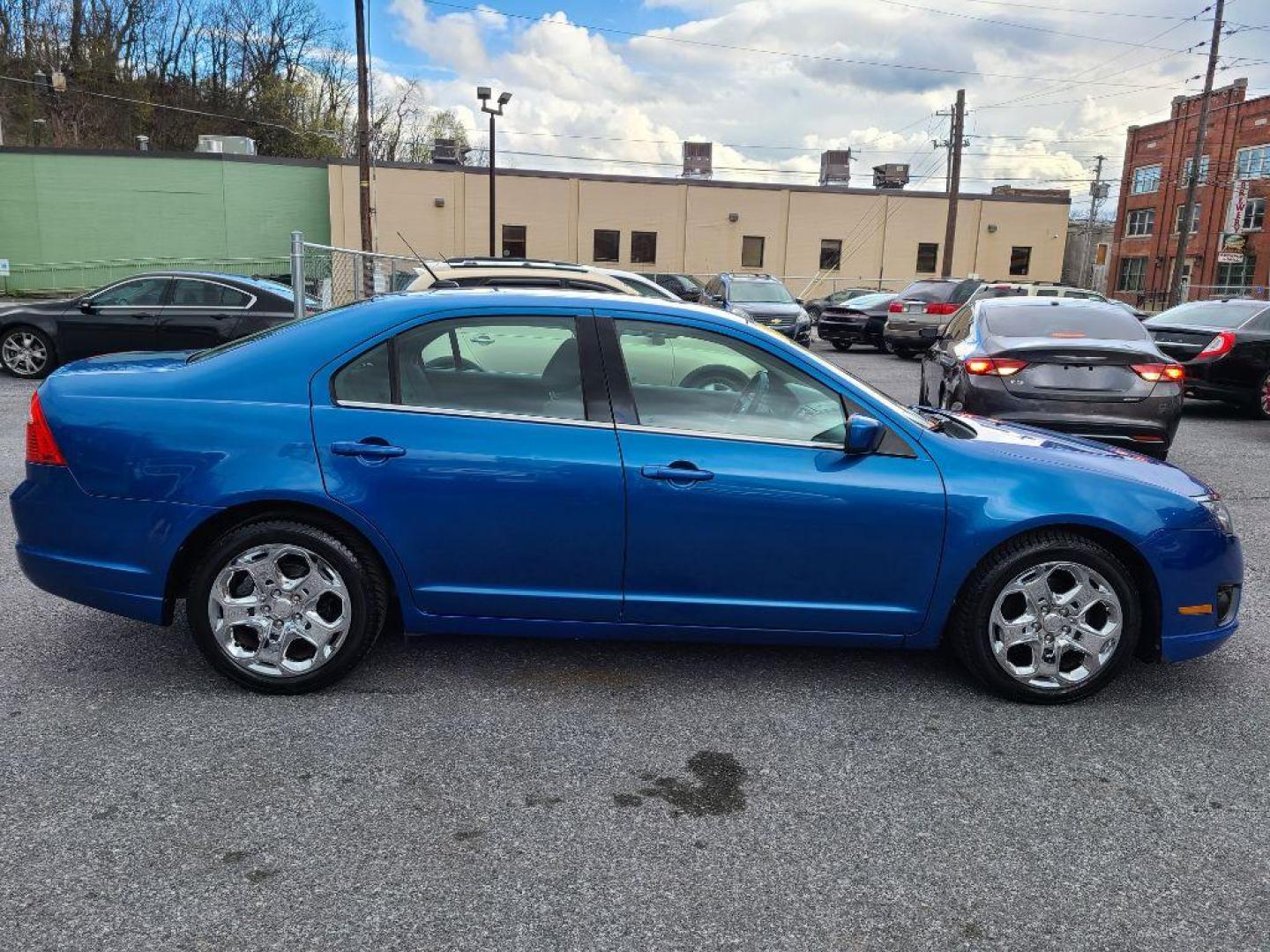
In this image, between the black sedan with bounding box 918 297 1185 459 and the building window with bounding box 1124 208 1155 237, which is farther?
the building window with bounding box 1124 208 1155 237

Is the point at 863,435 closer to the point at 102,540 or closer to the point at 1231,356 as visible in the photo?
the point at 102,540

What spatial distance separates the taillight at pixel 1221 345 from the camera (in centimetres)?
1167

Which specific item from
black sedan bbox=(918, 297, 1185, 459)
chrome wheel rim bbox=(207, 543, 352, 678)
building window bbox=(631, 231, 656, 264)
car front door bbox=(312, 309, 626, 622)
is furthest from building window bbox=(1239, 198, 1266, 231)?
chrome wheel rim bbox=(207, 543, 352, 678)

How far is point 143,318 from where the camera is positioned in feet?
40.2

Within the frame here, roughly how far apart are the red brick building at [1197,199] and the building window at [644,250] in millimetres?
24145

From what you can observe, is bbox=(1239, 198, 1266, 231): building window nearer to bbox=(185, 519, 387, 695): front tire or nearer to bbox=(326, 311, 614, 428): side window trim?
bbox=(326, 311, 614, 428): side window trim

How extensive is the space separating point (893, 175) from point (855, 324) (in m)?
25.9

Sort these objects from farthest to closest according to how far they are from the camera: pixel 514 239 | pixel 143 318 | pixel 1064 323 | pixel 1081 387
A: 1. pixel 514 239
2. pixel 143 318
3. pixel 1064 323
4. pixel 1081 387

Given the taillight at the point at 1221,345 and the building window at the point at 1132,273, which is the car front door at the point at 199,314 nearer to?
the taillight at the point at 1221,345

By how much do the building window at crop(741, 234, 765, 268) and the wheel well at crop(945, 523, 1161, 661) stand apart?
39.4m

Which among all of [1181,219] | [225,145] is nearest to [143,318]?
[225,145]

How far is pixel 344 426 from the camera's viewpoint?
12.0 feet

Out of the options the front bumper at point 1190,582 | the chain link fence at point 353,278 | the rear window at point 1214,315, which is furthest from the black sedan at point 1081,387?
the chain link fence at point 353,278

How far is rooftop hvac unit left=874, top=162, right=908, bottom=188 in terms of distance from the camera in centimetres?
4456
